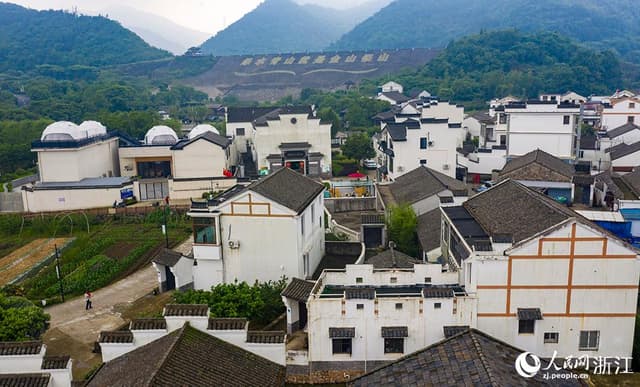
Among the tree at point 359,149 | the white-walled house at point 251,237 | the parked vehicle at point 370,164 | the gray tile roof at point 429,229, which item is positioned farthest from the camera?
the parked vehicle at point 370,164

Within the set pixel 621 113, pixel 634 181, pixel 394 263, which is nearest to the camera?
pixel 394 263

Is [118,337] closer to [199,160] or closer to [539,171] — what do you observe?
[539,171]

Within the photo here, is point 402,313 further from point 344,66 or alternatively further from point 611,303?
point 344,66

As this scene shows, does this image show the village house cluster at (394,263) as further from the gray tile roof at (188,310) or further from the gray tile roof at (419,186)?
the gray tile roof at (419,186)

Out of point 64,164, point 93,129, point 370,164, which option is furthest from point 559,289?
point 93,129

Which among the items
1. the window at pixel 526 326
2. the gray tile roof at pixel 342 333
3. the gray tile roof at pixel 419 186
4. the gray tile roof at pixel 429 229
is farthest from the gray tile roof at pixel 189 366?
the gray tile roof at pixel 419 186
